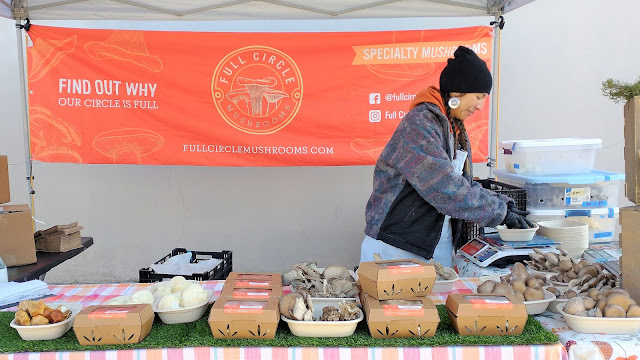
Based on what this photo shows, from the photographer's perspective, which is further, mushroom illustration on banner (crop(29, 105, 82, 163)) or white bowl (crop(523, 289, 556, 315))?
mushroom illustration on banner (crop(29, 105, 82, 163))

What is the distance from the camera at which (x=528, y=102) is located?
4.92m

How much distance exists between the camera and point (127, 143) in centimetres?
417

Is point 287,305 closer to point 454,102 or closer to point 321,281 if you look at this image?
point 321,281

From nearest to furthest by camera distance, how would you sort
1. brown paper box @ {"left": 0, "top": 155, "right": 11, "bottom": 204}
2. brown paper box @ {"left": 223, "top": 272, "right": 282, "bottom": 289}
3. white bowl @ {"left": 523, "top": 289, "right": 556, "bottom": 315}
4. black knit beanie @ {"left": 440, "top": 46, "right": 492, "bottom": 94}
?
1. white bowl @ {"left": 523, "top": 289, "right": 556, "bottom": 315}
2. brown paper box @ {"left": 223, "top": 272, "right": 282, "bottom": 289}
3. black knit beanie @ {"left": 440, "top": 46, "right": 492, "bottom": 94}
4. brown paper box @ {"left": 0, "top": 155, "right": 11, "bottom": 204}

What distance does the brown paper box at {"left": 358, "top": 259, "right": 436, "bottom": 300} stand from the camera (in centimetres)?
180

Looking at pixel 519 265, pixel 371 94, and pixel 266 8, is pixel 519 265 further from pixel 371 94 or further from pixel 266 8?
pixel 266 8

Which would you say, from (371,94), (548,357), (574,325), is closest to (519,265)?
(574,325)

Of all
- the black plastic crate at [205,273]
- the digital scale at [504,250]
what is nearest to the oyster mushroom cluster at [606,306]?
the digital scale at [504,250]

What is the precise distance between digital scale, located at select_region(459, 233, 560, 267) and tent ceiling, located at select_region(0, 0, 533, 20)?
6.34 feet

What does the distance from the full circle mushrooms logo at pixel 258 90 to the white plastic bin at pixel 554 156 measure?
170cm

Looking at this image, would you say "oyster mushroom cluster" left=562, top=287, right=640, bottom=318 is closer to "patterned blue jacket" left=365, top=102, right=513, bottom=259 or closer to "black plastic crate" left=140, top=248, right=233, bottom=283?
"patterned blue jacket" left=365, top=102, right=513, bottom=259

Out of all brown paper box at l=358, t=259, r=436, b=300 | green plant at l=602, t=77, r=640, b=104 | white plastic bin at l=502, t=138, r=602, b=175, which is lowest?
A: brown paper box at l=358, t=259, r=436, b=300

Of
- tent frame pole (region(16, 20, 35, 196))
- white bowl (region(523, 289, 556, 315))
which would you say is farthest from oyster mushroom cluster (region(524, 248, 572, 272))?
tent frame pole (region(16, 20, 35, 196))

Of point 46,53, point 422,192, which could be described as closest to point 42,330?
point 422,192
